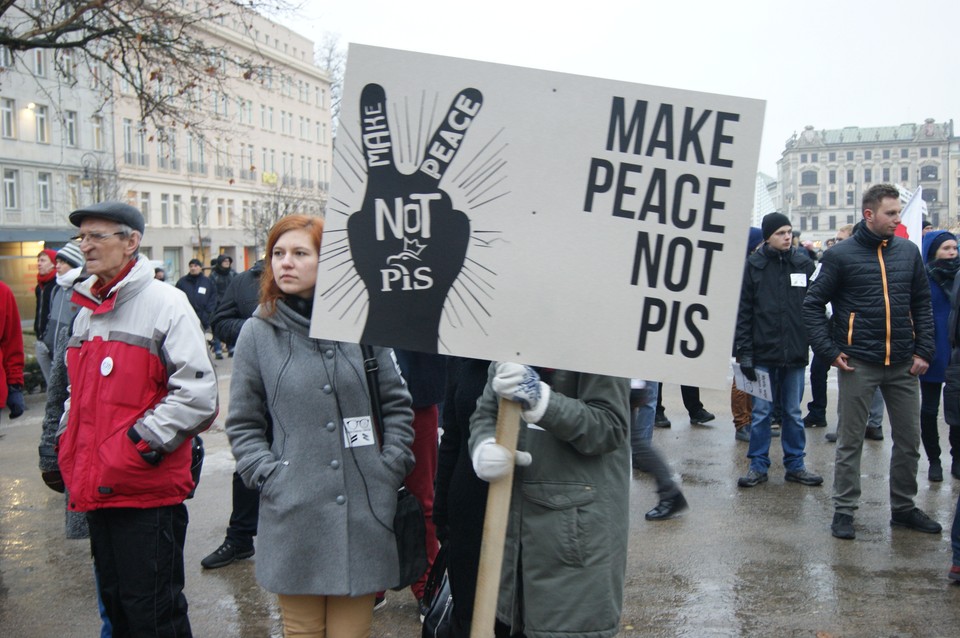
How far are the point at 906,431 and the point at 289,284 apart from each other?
4.36 meters

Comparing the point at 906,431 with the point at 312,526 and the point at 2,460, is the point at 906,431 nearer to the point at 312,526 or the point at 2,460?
the point at 312,526

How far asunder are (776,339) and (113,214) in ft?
16.8

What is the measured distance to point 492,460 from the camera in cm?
256

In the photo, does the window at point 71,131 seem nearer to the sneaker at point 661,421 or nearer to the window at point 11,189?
the window at point 11,189

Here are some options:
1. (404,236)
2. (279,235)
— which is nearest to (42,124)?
(279,235)

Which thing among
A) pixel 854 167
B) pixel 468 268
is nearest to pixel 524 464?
pixel 468 268

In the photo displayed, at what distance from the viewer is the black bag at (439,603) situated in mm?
3252

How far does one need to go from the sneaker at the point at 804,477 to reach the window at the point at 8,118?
44.9m

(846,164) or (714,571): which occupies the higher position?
(846,164)

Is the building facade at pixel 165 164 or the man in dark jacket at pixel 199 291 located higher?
the building facade at pixel 165 164

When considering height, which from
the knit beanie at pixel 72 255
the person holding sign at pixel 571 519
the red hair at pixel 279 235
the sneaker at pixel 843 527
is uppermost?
the red hair at pixel 279 235

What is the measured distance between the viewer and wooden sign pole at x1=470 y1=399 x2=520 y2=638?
2477 mm

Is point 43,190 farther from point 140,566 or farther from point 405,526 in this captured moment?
point 405,526

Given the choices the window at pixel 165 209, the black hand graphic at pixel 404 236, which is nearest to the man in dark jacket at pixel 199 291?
the black hand graphic at pixel 404 236
